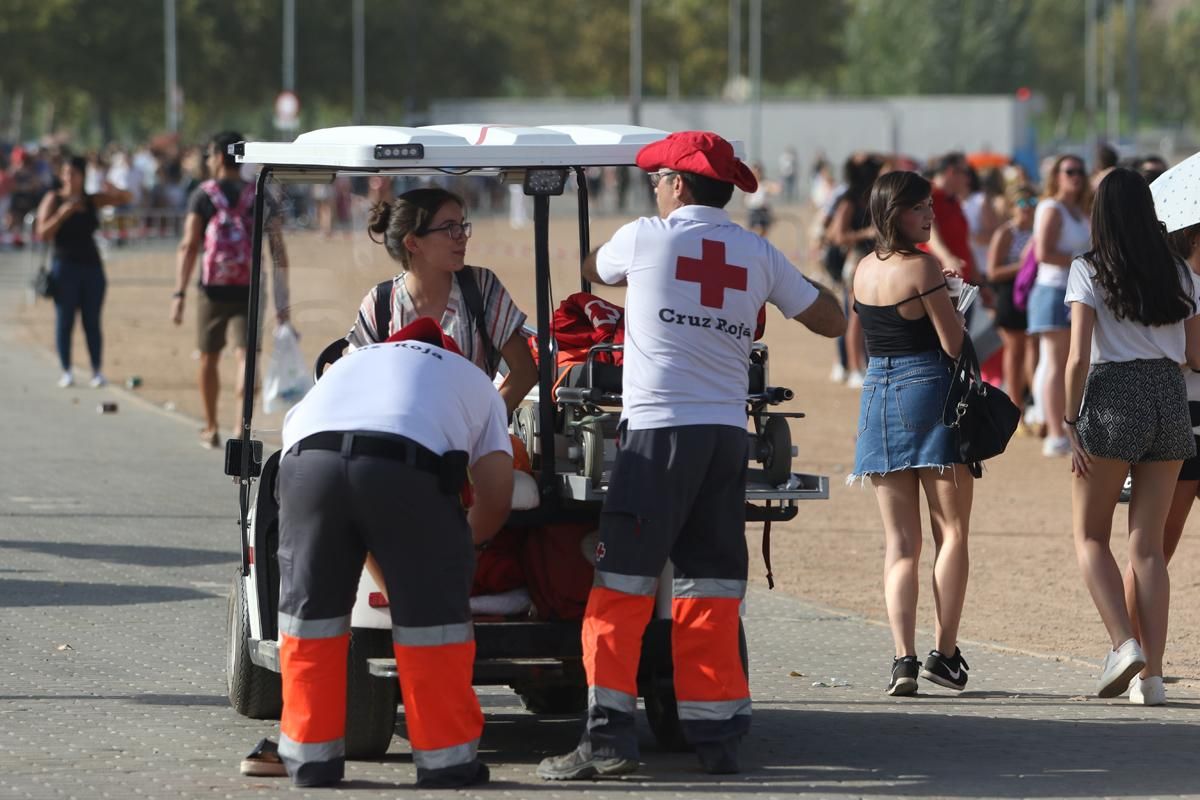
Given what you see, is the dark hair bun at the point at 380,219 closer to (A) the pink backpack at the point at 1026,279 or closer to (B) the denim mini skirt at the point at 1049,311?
(B) the denim mini skirt at the point at 1049,311

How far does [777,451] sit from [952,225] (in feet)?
28.4

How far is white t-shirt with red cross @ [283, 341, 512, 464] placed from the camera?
5598 mm

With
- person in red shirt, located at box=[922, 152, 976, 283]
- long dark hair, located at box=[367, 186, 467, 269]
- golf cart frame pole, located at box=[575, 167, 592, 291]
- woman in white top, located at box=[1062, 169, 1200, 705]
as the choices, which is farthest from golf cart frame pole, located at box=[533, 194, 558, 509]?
person in red shirt, located at box=[922, 152, 976, 283]

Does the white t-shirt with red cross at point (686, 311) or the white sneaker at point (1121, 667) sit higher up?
the white t-shirt with red cross at point (686, 311)

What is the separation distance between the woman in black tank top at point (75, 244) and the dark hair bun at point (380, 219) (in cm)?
1028

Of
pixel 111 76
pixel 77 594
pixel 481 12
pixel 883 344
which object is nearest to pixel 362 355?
pixel 883 344

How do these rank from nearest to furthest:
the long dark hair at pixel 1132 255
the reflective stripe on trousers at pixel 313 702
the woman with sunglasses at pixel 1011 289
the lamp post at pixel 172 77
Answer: the reflective stripe on trousers at pixel 313 702, the long dark hair at pixel 1132 255, the woman with sunglasses at pixel 1011 289, the lamp post at pixel 172 77

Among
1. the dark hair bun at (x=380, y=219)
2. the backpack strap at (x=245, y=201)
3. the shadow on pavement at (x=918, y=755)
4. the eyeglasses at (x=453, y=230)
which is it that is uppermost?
the backpack strap at (x=245, y=201)

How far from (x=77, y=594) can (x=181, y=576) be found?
56cm

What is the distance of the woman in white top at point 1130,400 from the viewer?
7.00m

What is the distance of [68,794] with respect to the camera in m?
5.66

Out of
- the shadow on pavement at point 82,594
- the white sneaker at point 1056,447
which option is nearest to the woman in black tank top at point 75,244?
the white sneaker at point 1056,447

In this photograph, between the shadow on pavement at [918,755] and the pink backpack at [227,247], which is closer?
the shadow on pavement at [918,755]

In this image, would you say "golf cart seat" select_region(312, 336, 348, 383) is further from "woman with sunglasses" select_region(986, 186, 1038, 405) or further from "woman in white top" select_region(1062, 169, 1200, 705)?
"woman with sunglasses" select_region(986, 186, 1038, 405)
